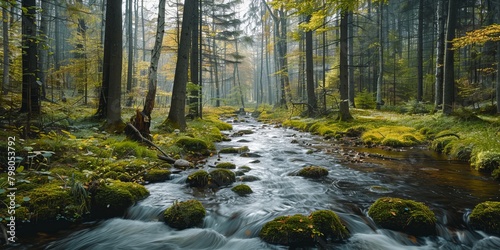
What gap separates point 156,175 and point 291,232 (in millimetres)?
3483

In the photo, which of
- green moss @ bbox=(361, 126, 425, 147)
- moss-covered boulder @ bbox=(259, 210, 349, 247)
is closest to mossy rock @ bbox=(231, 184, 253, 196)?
moss-covered boulder @ bbox=(259, 210, 349, 247)

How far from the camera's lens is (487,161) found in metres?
5.96

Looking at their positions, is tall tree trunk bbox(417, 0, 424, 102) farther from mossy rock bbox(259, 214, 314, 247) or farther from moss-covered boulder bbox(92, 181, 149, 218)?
moss-covered boulder bbox(92, 181, 149, 218)

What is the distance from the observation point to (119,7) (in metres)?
8.98

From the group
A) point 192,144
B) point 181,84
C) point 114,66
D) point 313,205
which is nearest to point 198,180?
point 313,205

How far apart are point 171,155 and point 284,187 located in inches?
136

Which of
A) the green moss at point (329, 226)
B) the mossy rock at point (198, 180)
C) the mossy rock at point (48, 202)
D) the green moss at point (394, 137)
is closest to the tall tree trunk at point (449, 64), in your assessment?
the green moss at point (394, 137)

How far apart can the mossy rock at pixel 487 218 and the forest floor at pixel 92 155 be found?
2331 mm

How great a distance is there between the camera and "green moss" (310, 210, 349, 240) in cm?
347

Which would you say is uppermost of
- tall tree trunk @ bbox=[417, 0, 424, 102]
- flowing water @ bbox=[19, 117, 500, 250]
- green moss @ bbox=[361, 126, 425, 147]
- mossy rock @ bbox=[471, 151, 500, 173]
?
tall tree trunk @ bbox=[417, 0, 424, 102]

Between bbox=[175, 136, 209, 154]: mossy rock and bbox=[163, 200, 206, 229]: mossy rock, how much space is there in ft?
14.4

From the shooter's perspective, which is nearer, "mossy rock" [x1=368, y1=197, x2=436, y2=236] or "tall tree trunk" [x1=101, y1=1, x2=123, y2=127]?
"mossy rock" [x1=368, y1=197, x2=436, y2=236]

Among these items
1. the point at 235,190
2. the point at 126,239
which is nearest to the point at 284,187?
the point at 235,190

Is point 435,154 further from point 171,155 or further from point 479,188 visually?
point 171,155
